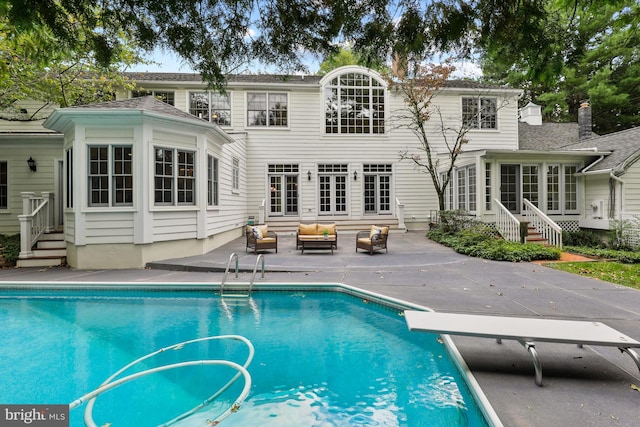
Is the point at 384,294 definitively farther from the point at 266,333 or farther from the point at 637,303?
the point at 637,303

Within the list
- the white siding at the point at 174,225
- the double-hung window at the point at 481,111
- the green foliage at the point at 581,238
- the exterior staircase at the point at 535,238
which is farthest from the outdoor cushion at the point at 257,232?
the double-hung window at the point at 481,111

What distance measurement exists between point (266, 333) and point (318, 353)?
39.1 inches

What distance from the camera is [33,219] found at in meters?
9.76

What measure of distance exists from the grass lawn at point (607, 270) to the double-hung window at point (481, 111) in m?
9.19

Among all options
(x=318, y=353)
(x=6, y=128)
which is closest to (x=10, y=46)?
(x=6, y=128)

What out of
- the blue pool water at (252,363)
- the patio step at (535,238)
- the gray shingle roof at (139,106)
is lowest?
the blue pool water at (252,363)

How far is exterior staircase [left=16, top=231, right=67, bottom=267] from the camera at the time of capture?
9266 mm

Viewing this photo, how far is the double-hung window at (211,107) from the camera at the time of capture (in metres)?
15.3

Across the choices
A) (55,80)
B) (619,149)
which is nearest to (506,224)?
(619,149)

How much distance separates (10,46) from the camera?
8.83m

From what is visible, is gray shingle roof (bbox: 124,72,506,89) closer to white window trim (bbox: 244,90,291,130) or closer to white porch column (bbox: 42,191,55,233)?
white window trim (bbox: 244,90,291,130)

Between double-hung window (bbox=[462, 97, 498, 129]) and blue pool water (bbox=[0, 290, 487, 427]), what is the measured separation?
13.9m

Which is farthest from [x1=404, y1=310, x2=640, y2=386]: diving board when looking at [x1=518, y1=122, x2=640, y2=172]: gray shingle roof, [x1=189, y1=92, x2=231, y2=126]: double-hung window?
[x1=189, y1=92, x2=231, y2=126]: double-hung window

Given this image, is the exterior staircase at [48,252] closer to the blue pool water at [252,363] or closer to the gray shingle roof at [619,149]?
the blue pool water at [252,363]
